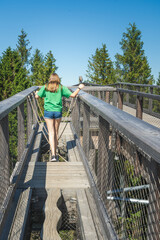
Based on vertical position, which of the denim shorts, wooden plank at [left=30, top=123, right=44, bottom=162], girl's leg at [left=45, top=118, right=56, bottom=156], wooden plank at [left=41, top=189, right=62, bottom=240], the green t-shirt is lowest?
wooden plank at [left=41, top=189, right=62, bottom=240]

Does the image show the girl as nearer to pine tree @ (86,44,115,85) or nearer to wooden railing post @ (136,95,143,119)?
wooden railing post @ (136,95,143,119)

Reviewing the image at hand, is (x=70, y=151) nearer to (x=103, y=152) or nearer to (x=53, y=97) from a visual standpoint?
(x=53, y=97)

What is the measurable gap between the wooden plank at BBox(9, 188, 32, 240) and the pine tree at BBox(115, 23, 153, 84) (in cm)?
4816

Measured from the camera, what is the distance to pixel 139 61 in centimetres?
5172

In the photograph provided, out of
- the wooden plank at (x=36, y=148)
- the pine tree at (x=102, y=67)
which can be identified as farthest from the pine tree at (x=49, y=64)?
the wooden plank at (x=36, y=148)

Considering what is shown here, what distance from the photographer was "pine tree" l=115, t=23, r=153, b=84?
5090cm

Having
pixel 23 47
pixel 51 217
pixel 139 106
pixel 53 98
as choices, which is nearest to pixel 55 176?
pixel 51 217

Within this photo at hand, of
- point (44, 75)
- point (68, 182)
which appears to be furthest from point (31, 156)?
point (44, 75)

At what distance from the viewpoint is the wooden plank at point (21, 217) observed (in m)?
2.41

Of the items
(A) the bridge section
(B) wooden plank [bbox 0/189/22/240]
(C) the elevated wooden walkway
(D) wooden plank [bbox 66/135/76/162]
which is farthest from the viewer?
(D) wooden plank [bbox 66/135/76/162]

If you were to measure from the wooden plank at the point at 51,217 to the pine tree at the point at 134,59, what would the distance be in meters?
48.0

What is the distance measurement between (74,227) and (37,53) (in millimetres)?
77637

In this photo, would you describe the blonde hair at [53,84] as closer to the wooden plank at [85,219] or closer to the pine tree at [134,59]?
the wooden plank at [85,219]

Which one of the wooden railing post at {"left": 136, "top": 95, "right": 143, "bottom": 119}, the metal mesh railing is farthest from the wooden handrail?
the wooden railing post at {"left": 136, "top": 95, "right": 143, "bottom": 119}
